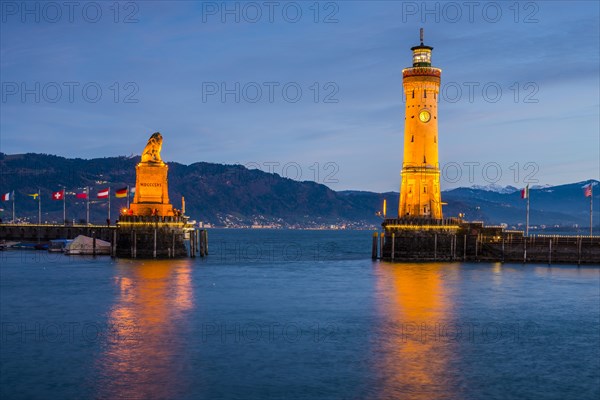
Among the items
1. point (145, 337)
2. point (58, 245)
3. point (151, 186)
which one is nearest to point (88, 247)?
point (58, 245)

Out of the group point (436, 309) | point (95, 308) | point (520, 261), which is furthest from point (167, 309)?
point (520, 261)

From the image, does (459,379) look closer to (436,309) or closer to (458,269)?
(436,309)

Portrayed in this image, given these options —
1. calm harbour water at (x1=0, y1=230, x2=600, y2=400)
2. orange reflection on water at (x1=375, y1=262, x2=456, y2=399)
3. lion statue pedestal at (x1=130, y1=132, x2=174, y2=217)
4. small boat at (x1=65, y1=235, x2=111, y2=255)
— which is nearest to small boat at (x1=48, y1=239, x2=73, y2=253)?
small boat at (x1=65, y1=235, x2=111, y2=255)

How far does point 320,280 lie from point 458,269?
1804cm

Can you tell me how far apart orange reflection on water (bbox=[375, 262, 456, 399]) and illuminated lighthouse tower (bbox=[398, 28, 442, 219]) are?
17.4 metres

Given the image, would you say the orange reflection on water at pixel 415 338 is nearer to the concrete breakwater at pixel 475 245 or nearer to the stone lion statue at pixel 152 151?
the concrete breakwater at pixel 475 245

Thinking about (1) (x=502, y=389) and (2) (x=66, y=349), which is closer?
(1) (x=502, y=389)

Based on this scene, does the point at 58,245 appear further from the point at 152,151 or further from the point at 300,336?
the point at 300,336

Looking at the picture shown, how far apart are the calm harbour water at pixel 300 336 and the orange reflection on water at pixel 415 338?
147 mm

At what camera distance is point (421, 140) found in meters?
99.5

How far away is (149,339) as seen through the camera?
48156mm

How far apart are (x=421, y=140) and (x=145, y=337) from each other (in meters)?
60.0

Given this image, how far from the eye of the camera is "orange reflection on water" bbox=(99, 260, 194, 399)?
122ft

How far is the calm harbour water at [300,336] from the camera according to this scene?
3759cm
